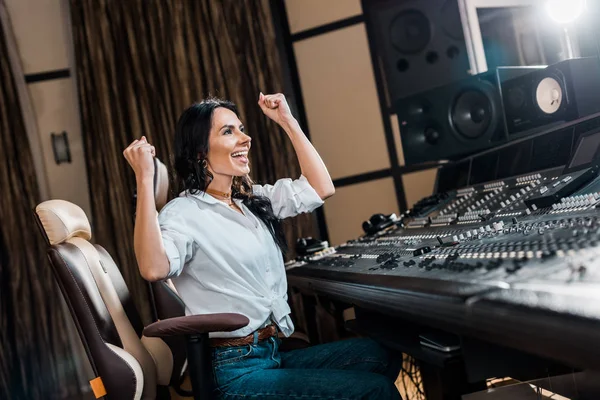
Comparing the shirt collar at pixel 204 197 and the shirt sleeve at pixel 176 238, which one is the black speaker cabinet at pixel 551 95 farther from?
the shirt sleeve at pixel 176 238

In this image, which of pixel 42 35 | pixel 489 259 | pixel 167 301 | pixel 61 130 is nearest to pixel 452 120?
pixel 167 301

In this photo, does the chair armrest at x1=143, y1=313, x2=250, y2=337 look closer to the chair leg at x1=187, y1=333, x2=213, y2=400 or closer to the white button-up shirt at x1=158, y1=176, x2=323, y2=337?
the chair leg at x1=187, y1=333, x2=213, y2=400

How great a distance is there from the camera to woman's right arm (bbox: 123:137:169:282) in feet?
4.74

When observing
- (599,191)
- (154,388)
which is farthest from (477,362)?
(154,388)

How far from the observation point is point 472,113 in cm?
252

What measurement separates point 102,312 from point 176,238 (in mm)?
256

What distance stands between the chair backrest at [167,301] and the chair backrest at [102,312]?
0.06 m

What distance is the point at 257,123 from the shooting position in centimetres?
368

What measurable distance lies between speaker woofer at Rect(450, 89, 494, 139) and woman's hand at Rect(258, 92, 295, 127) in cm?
87

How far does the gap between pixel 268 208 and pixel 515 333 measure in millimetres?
1201

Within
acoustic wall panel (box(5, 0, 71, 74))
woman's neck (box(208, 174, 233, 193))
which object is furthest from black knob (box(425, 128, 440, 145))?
acoustic wall panel (box(5, 0, 71, 74))

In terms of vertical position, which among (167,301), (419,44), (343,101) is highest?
(419,44)

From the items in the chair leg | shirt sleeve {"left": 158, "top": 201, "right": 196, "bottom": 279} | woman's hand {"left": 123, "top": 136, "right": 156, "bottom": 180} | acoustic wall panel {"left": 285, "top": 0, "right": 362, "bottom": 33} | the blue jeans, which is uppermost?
acoustic wall panel {"left": 285, "top": 0, "right": 362, "bottom": 33}

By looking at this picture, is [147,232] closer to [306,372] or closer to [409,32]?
[306,372]
